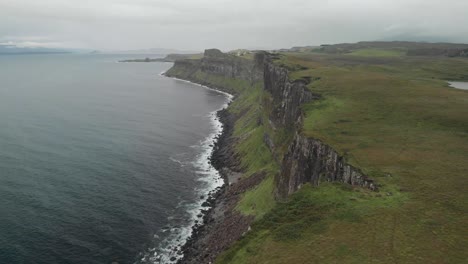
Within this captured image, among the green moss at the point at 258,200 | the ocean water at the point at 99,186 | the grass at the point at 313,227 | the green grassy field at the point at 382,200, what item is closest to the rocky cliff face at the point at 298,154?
the green grassy field at the point at 382,200

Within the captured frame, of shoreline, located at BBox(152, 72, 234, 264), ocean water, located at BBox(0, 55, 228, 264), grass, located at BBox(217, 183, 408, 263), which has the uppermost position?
grass, located at BBox(217, 183, 408, 263)

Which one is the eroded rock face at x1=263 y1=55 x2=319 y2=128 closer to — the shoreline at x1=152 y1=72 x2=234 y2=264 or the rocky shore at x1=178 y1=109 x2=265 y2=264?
the rocky shore at x1=178 y1=109 x2=265 y2=264

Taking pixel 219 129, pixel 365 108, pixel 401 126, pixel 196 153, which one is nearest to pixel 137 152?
pixel 196 153

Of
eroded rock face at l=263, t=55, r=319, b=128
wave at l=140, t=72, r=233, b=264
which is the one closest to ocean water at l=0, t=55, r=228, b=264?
wave at l=140, t=72, r=233, b=264

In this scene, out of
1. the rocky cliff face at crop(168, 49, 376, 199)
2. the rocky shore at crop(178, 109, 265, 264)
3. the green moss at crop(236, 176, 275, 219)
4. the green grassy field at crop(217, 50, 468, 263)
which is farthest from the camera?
the green moss at crop(236, 176, 275, 219)

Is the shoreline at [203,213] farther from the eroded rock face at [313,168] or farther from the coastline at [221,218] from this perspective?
the eroded rock face at [313,168]

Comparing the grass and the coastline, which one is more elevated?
the grass
